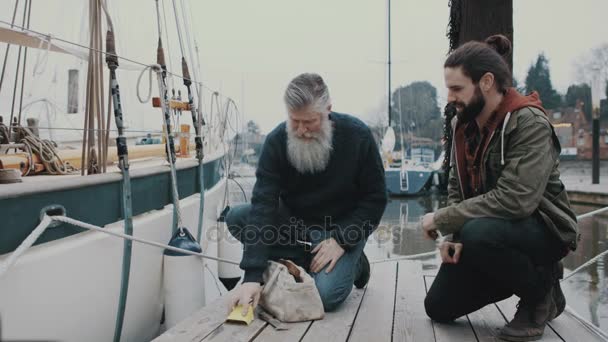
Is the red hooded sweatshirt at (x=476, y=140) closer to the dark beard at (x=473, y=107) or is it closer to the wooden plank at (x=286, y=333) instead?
the dark beard at (x=473, y=107)

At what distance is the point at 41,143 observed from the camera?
10.2 feet

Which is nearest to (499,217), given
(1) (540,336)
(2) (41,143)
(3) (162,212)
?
(1) (540,336)

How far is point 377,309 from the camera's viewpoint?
95.3 inches

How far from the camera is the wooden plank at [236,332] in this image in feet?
6.66

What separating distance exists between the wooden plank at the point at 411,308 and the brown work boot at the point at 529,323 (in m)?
0.28

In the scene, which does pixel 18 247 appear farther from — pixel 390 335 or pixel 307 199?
pixel 390 335

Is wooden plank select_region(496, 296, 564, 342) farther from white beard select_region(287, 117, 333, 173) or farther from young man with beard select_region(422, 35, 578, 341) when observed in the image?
white beard select_region(287, 117, 333, 173)

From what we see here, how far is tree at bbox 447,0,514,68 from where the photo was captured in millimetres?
3273

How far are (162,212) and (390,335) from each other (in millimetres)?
1721

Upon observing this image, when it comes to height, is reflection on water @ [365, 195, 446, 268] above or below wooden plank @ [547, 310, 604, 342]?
below

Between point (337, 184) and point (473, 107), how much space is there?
79 cm

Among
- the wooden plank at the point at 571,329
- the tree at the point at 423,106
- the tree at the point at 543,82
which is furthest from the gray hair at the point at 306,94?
the tree at the point at 543,82

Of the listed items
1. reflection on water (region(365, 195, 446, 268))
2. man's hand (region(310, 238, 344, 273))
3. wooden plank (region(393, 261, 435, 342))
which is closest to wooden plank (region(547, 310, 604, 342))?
wooden plank (region(393, 261, 435, 342))

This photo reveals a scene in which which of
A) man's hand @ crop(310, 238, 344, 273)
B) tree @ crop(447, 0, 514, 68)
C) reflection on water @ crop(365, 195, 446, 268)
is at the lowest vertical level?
reflection on water @ crop(365, 195, 446, 268)
